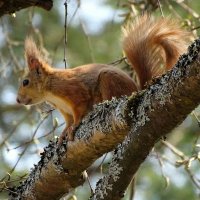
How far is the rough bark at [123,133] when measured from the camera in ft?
6.36

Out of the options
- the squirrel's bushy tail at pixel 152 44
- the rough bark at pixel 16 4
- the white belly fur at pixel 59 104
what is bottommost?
the squirrel's bushy tail at pixel 152 44

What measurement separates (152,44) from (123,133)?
82 cm

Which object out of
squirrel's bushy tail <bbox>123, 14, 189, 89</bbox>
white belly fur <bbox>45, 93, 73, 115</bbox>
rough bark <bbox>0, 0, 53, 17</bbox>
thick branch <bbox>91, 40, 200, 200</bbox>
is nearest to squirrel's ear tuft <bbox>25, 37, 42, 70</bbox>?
white belly fur <bbox>45, 93, 73, 115</bbox>

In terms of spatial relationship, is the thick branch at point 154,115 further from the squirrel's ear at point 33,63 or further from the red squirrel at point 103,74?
the squirrel's ear at point 33,63

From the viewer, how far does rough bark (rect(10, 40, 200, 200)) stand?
6.36ft

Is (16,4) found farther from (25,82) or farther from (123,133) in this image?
(123,133)

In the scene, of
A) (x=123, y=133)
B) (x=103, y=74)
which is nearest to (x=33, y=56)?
(x=103, y=74)

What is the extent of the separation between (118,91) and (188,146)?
3439 millimetres

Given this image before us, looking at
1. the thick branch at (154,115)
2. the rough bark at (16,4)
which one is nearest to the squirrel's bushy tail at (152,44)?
the rough bark at (16,4)

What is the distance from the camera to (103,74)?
10.5 ft

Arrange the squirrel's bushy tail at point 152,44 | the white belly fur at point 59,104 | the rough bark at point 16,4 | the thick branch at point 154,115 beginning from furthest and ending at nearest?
the white belly fur at point 59,104 → the rough bark at point 16,4 → the squirrel's bushy tail at point 152,44 → the thick branch at point 154,115

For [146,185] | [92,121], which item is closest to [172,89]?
[92,121]

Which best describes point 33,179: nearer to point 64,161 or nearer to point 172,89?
point 64,161

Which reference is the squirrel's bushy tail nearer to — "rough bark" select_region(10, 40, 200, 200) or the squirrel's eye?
"rough bark" select_region(10, 40, 200, 200)
